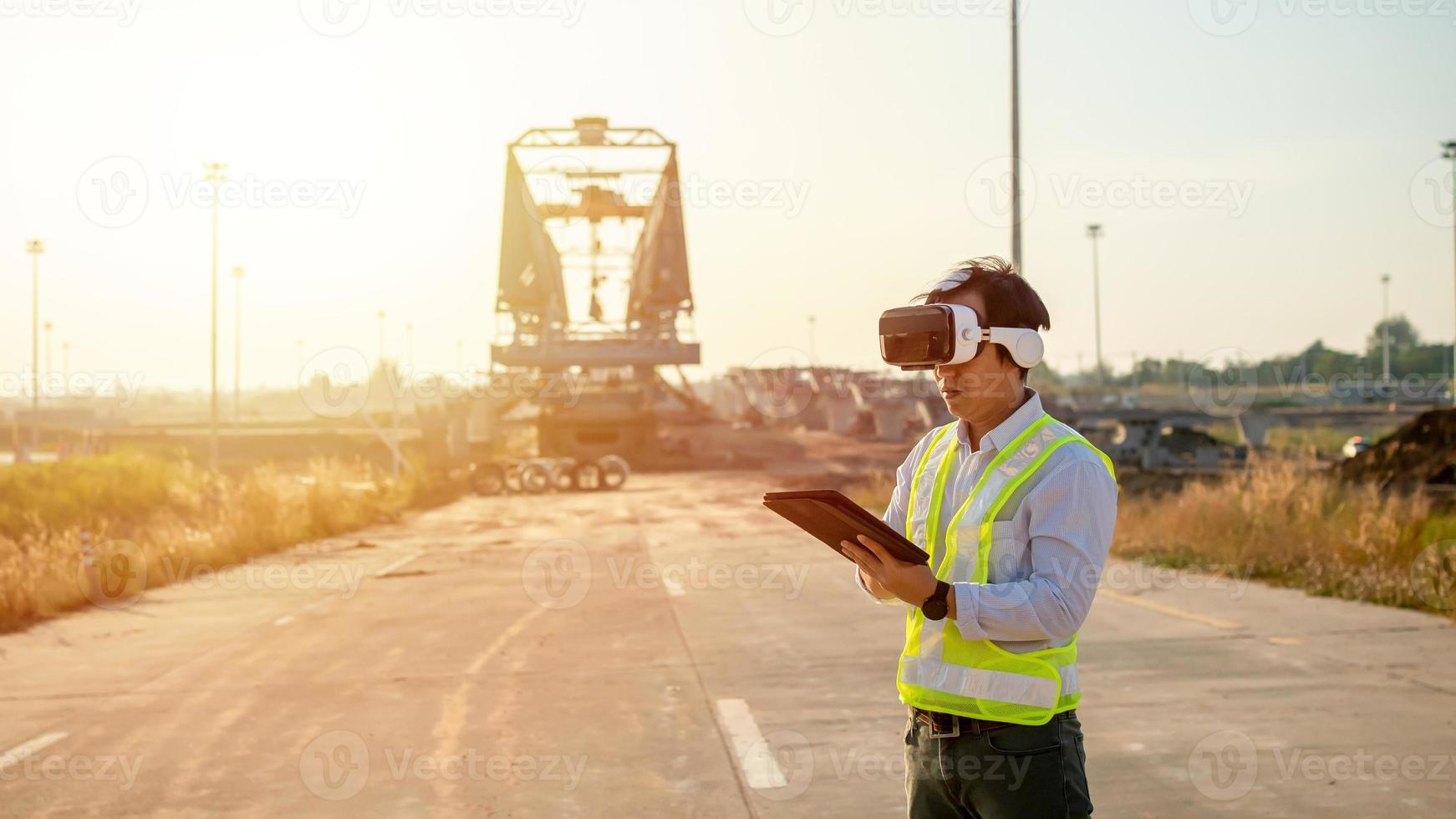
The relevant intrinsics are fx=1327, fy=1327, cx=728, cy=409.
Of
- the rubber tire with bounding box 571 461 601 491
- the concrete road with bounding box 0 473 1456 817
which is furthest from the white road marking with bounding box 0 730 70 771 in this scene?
the rubber tire with bounding box 571 461 601 491

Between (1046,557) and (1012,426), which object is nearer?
(1046,557)

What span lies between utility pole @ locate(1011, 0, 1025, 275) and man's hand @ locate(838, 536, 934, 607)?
56.4 ft

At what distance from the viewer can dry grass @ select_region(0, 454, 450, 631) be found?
1430cm

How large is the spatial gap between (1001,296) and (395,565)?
15375 mm

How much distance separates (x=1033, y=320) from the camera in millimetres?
3029

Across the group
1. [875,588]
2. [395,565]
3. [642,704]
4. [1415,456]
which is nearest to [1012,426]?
[875,588]

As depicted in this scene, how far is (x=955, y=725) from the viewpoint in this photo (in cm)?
292

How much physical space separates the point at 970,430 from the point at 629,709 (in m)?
5.16

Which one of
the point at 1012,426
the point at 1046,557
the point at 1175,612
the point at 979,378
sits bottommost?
the point at 1175,612

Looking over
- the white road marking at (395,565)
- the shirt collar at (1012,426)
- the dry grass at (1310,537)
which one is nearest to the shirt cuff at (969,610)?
the shirt collar at (1012,426)

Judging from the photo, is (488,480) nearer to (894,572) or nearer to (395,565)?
(395,565)

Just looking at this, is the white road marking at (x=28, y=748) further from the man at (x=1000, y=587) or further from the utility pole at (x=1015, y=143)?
the utility pole at (x=1015, y=143)

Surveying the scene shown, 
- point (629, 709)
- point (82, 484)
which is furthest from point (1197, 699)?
point (82, 484)

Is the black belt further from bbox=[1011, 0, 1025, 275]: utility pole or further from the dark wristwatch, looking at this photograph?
bbox=[1011, 0, 1025, 275]: utility pole
